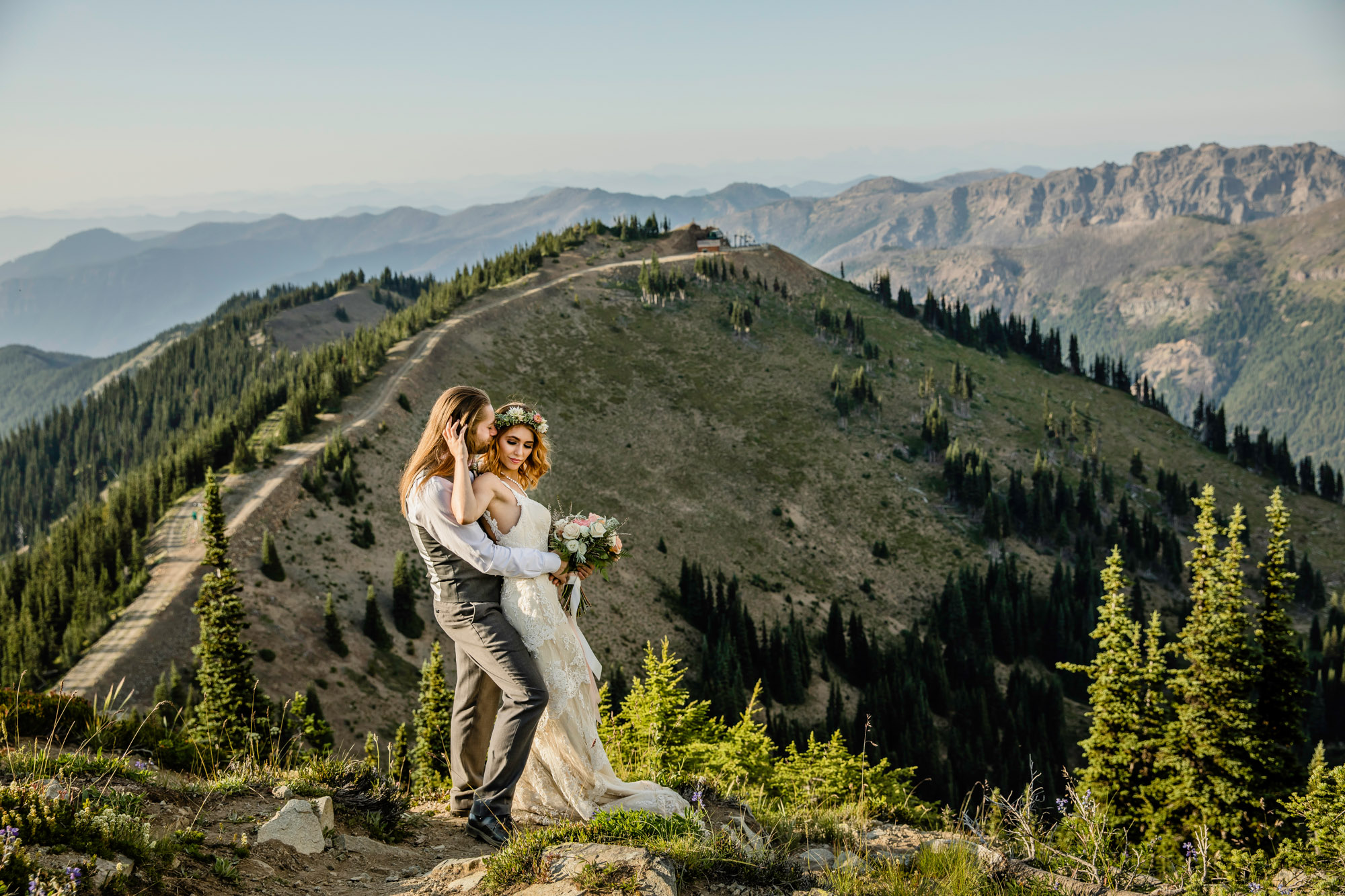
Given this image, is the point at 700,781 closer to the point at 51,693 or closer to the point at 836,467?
the point at 51,693

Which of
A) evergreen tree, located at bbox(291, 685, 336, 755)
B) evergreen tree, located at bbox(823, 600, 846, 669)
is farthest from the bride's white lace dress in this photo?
evergreen tree, located at bbox(823, 600, 846, 669)

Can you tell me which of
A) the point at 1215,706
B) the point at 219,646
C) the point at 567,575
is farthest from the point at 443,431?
the point at 219,646

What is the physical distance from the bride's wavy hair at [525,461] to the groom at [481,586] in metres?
0.25

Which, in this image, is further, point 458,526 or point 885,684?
point 885,684

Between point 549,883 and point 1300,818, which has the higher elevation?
point 549,883

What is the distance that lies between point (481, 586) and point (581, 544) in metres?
1.37

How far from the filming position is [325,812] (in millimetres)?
9273

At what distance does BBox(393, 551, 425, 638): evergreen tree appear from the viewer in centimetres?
5997

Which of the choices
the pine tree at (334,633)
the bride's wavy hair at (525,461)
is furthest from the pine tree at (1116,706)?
the pine tree at (334,633)

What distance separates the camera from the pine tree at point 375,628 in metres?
56.3

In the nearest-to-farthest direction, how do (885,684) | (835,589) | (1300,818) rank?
(1300,818) → (885,684) → (835,589)

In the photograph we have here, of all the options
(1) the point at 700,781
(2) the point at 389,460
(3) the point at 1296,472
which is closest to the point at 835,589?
(2) the point at 389,460

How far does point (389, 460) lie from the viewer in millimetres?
73875

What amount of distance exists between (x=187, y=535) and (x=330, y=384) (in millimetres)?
26221
